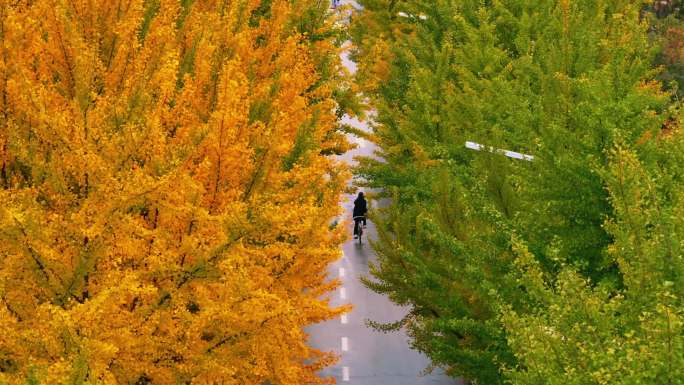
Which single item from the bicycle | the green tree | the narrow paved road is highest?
the bicycle

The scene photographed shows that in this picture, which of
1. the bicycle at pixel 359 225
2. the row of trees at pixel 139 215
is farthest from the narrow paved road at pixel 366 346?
the row of trees at pixel 139 215

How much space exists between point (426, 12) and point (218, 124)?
17927mm

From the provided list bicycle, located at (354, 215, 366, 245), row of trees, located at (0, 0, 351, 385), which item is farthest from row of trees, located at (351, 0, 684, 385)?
bicycle, located at (354, 215, 366, 245)

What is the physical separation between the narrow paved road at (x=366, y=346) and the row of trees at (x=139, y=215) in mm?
6730

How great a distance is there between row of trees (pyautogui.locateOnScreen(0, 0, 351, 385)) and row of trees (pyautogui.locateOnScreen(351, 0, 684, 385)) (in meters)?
1.88

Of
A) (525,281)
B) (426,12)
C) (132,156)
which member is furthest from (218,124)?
(426,12)

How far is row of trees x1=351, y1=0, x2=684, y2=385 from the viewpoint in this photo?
844 centimetres

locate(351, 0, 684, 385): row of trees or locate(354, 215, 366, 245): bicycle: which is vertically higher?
locate(354, 215, 366, 245): bicycle

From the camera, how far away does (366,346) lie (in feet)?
74.5

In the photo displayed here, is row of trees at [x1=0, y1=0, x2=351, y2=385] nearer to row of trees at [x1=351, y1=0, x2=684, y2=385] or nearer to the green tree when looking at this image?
row of trees at [x1=351, y1=0, x2=684, y2=385]

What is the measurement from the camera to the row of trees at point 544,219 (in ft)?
27.7

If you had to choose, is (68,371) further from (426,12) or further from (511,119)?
(426,12)

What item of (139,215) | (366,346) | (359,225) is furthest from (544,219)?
(359,225)

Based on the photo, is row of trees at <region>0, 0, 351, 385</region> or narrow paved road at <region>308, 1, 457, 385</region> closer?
row of trees at <region>0, 0, 351, 385</region>
